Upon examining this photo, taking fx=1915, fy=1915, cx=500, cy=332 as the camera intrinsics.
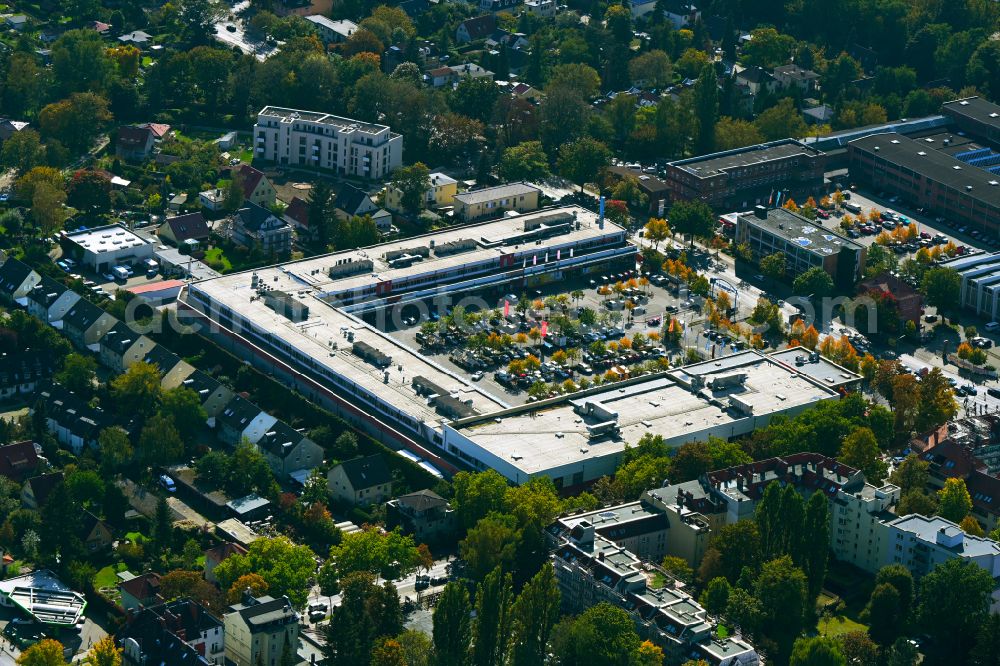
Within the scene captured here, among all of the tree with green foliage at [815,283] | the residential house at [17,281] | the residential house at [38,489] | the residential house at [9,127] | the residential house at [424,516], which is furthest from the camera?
the residential house at [9,127]

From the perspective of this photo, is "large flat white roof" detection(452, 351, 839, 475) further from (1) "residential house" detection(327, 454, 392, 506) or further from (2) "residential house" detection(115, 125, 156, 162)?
(2) "residential house" detection(115, 125, 156, 162)

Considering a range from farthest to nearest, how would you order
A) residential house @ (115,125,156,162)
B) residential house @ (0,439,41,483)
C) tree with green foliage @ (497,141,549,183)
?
1. residential house @ (115,125,156,162)
2. tree with green foliage @ (497,141,549,183)
3. residential house @ (0,439,41,483)

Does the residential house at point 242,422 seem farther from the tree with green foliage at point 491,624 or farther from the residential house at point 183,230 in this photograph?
the residential house at point 183,230

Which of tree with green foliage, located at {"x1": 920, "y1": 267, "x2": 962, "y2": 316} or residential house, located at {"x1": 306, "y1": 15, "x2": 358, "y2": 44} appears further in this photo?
residential house, located at {"x1": 306, "y1": 15, "x2": 358, "y2": 44}

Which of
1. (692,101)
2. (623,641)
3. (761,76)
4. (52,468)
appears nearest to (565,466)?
(623,641)

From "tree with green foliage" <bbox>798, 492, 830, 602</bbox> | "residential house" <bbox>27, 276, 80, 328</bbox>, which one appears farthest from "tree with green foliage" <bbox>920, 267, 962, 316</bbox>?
"residential house" <bbox>27, 276, 80, 328</bbox>

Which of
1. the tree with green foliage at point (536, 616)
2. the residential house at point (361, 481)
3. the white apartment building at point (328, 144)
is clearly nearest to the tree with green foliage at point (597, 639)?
the tree with green foliage at point (536, 616)

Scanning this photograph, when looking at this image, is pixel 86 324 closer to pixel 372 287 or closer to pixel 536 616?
pixel 372 287
